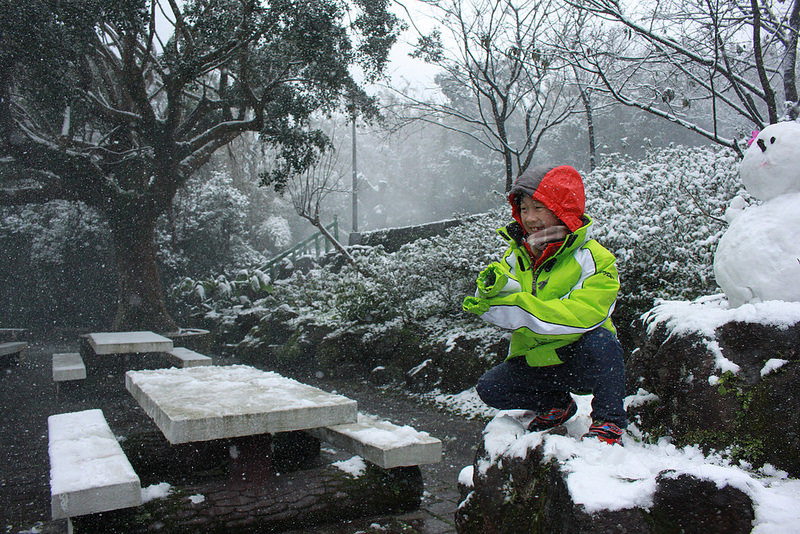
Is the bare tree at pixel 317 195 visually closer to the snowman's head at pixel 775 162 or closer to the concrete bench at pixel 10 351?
the concrete bench at pixel 10 351

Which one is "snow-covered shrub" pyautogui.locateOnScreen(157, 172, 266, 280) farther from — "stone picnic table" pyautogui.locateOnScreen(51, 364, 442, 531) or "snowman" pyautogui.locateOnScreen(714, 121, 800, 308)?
"snowman" pyautogui.locateOnScreen(714, 121, 800, 308)

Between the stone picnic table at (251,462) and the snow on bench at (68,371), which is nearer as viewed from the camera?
the stone picnic table at (251,462)

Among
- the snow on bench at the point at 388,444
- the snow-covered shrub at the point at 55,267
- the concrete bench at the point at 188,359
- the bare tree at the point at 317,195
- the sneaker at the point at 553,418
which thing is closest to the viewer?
the sneaker at the point at 553,418

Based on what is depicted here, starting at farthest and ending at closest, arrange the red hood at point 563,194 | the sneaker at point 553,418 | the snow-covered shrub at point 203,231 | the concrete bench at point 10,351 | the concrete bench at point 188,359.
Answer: the snow-covered shrub at point 203,231
the concrete bench at point 10,351
the concrete bench at point 188,359
the sneaker at point 553,418
the red hood at point 563,194

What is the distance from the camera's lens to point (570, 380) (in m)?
2.22

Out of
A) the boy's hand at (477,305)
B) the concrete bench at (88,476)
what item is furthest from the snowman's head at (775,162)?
the concrete bench at (88,476)

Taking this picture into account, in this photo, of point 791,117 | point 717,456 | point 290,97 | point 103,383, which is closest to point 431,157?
point 290,97

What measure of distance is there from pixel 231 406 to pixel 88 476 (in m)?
0.72

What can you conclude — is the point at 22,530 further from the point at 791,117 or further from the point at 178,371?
the point at 791,117

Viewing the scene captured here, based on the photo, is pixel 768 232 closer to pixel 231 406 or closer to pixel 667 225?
pixel 231 406

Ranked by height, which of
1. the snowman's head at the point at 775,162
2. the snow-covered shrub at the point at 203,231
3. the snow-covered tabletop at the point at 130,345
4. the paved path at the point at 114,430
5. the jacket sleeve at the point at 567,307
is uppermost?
the snow-covered shrub at the point at 203,231

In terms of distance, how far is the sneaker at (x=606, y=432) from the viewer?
1.95 metres

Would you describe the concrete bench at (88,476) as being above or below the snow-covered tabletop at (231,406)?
below

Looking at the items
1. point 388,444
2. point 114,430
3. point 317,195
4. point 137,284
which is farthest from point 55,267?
point 388,444
